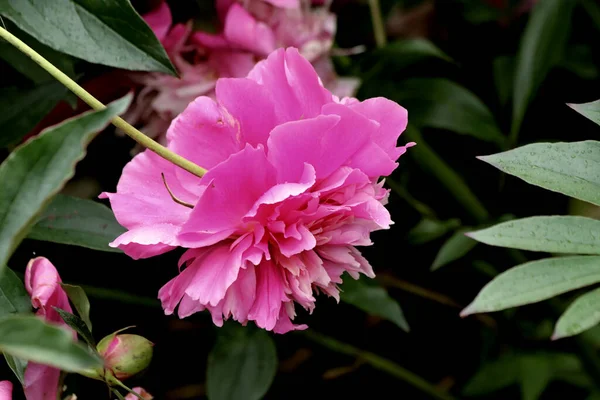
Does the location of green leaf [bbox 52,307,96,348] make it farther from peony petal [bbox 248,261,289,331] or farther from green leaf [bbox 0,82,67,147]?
green leaf [bbox 0,82,67,147]

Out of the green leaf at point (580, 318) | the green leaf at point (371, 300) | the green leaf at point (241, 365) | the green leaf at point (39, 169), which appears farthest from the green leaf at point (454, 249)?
the green leaf at point (39, 169)

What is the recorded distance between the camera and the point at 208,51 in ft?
1.93

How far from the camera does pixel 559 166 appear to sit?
380 mm

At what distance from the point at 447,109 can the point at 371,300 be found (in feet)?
0.74

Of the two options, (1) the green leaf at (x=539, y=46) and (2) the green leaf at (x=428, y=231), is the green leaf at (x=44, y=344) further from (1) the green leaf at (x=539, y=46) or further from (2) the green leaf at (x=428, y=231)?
(1) the green leaf at (x=539, y=46)

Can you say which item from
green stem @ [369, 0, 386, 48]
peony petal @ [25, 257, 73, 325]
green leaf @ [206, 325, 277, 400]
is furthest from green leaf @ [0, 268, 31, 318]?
green stem @ [369, 0, 386, 48]

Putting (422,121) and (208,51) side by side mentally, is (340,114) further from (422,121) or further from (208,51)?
(422,121)

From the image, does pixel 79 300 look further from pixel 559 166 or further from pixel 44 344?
pixel 559 166

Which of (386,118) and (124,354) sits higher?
(386,118)

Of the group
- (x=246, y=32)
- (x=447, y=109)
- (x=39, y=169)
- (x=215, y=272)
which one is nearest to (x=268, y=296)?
(x=215, y=272)

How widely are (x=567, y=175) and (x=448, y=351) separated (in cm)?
56

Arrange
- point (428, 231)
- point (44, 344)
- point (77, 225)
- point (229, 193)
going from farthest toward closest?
point (428, 231), point (77, 225), point (229, 193), point (44, 344)

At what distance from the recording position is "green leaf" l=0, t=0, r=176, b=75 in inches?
17.7

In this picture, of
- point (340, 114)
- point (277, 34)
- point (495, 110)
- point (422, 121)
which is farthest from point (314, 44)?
point (495, 110)
